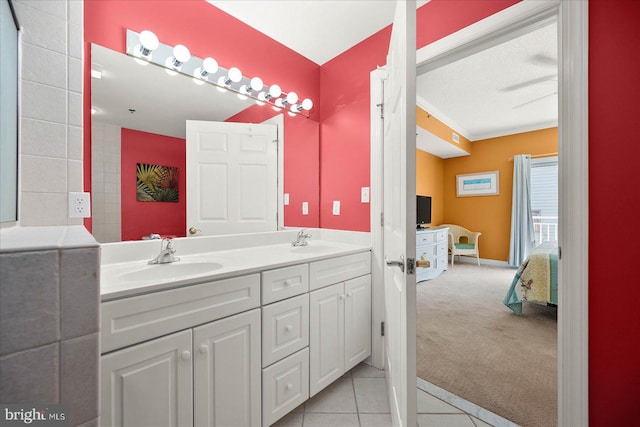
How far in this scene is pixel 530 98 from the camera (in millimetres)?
3471

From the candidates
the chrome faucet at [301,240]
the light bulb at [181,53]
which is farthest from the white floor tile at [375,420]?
the light bulb at [181,53]

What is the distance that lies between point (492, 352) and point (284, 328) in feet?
5.79

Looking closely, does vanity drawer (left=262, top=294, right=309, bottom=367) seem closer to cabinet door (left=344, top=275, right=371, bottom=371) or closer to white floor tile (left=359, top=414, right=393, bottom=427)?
cabinet door (left=344, top=275, right=371, bottom=371)

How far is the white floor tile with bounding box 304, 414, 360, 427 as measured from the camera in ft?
4.39

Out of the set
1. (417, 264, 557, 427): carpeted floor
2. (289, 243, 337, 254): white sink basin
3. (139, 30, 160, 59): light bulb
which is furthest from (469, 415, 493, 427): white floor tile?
(139, 30, 160, 59): light bulb

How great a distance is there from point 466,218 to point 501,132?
181 centimetres

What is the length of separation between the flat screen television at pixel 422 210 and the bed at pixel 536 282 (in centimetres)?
191

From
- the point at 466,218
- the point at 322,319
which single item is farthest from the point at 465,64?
the point at 466,218

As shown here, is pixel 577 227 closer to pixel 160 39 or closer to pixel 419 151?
pixel 160 39

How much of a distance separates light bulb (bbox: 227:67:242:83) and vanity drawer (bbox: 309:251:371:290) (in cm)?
131

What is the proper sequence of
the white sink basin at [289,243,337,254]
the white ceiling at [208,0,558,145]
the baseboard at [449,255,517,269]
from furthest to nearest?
the baseboard at [449,255,517,269] < the white sink basin at [289,243,337,254] < the white ceiling at [208,0,558,145]

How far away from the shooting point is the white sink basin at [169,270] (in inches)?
45.3

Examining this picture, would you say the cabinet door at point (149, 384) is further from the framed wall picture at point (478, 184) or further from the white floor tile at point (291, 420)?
the framed wall picture at point (478, 184)
